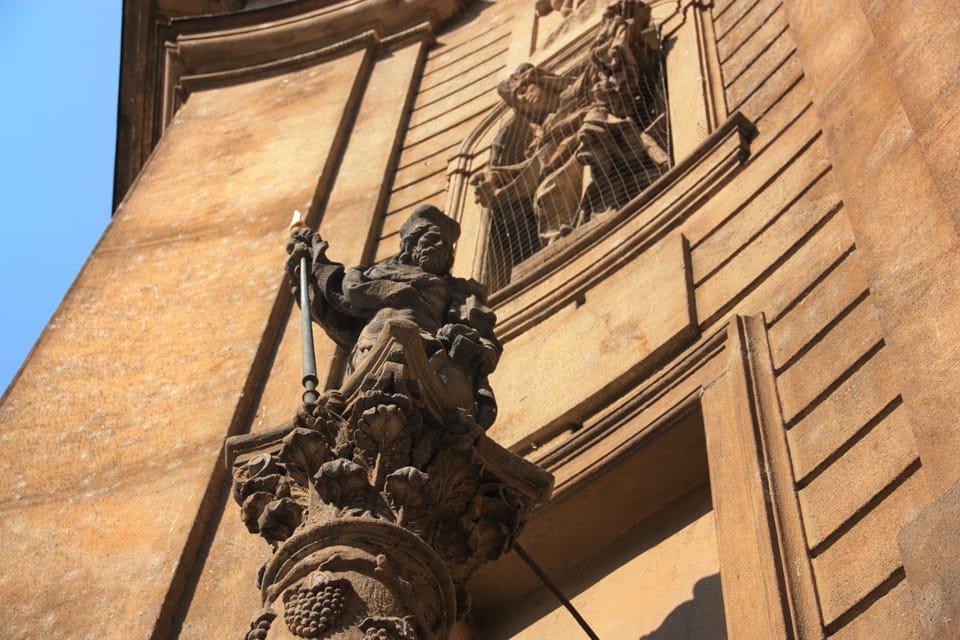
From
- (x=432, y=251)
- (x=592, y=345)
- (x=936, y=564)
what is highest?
(x=592, y=345)

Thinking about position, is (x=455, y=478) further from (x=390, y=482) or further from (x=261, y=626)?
(x=261, y=626)

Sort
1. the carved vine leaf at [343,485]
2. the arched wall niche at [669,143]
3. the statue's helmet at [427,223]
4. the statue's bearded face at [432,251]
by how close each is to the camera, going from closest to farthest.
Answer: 1. the carved vine leaf at [343,485]
2. the statue's bearded face at [432,251]
3. the statue's helmet at [427,223]
4. the arched wall niche at [669,143]

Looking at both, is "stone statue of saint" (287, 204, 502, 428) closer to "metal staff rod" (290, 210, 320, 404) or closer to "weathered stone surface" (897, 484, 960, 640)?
"metal staff rod" (290, 210, 320, 404)

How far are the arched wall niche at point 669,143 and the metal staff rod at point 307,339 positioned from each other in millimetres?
2641

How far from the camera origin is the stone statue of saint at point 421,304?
6.95m

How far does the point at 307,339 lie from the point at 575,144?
16.5 feet

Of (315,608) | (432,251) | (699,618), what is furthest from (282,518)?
(699,618)

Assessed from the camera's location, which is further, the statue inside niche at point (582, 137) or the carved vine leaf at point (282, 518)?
the statue inside niche at point (582, 137)

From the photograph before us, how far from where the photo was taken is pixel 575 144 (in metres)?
11.8

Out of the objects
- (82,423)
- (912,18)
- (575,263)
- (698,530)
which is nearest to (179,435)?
(82,423)

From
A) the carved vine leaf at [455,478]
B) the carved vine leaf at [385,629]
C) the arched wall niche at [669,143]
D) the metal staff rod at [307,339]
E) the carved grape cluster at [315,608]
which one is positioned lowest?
the carved vine leaf at [385,629]

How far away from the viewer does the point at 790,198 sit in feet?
29.1

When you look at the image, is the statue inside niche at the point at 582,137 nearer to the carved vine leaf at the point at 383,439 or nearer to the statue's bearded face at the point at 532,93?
the statue's bearded face at the point at 532,93

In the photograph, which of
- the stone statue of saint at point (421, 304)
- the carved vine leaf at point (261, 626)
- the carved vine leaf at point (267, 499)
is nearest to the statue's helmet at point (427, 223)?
the stone statue of saint at point (421, 304)
